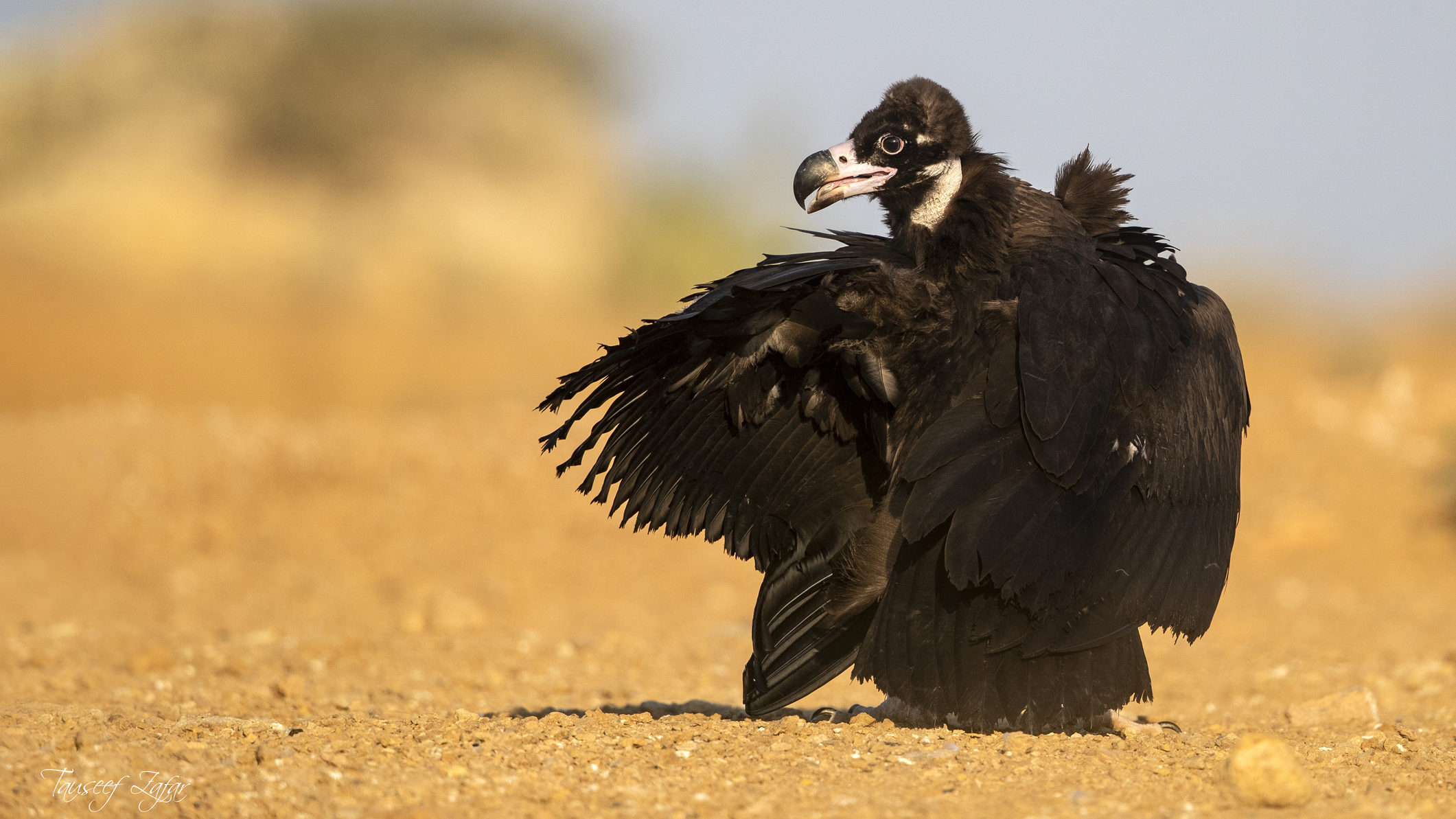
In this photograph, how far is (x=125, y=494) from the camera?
1055 centimetres

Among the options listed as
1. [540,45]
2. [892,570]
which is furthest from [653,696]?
[540,45]

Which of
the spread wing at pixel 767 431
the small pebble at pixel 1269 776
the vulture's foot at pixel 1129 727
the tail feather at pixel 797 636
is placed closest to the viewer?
the small pebble at pixel 1269 776

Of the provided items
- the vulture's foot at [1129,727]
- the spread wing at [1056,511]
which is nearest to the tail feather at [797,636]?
the spread wing at [1056,511]

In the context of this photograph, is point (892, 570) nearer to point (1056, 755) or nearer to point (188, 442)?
point (1056, 755)

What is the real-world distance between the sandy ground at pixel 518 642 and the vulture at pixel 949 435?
34 centimetres

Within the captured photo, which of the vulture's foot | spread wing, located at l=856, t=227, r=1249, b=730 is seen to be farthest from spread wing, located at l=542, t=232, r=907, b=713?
the vulture's foot

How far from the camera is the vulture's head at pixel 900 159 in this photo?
4414 mm

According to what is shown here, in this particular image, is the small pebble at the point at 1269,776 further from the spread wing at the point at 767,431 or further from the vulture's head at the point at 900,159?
the vulture's head at the point at 900,159

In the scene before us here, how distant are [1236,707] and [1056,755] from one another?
259 cm

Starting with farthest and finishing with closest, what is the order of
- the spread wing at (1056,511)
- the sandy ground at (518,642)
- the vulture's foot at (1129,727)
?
the vulture's foot at (1129,727) < the spread wing at (1056,511) < the sandy ground at (518,642)

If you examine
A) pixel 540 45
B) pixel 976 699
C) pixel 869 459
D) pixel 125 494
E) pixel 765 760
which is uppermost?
pixel 540 45

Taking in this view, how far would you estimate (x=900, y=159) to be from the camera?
4.44 m

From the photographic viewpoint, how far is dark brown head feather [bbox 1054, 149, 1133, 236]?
465 cm

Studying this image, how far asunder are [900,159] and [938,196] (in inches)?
7.2
